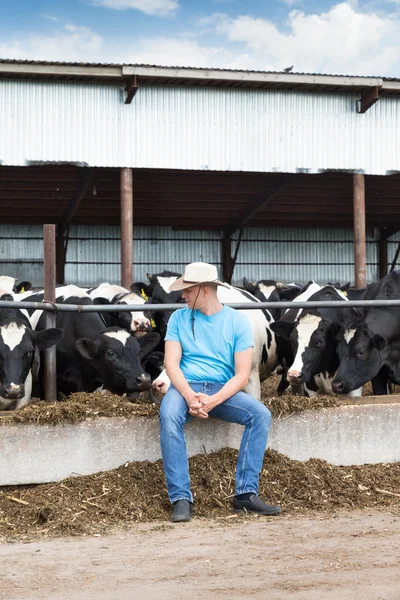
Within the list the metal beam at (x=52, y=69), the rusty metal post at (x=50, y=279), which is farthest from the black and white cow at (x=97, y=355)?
the metal beam at (x=52, y=69)

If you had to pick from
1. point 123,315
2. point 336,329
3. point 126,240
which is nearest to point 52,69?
point 126,240

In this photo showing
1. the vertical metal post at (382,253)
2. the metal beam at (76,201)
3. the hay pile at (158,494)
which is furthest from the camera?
the vertical metal post at (382,253)

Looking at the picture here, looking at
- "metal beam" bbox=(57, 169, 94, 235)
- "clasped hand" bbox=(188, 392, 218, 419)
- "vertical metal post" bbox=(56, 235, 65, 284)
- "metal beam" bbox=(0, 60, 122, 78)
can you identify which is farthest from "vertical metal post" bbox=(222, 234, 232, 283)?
"clasped hand" bbox=(188, 392, 218, 419)

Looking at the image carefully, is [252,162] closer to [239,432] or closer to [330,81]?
[330,81]

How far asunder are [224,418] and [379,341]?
2562mm

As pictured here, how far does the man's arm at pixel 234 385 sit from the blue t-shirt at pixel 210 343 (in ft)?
0.17

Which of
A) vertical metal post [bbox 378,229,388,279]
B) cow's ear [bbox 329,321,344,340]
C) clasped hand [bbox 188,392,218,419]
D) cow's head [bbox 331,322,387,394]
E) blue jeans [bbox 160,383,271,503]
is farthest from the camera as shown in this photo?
vertical metal post [bbox 378,229,388,279]

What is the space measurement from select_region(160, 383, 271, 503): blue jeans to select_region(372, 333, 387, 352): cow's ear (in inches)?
99.4

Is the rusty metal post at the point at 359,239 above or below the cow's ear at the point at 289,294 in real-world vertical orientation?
above

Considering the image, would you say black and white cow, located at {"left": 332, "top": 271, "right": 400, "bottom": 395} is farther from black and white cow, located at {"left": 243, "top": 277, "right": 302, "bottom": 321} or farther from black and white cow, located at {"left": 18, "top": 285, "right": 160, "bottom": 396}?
black and white cow, located at {"left": 243, "top": 277, "right": 302, "bottom": 321}

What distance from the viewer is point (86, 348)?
7.65m

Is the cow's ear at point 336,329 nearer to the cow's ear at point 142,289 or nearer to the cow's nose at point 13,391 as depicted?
the cow's nose at point 13,391

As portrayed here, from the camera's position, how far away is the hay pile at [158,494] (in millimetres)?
5066

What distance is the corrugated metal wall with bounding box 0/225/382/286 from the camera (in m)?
24.5
